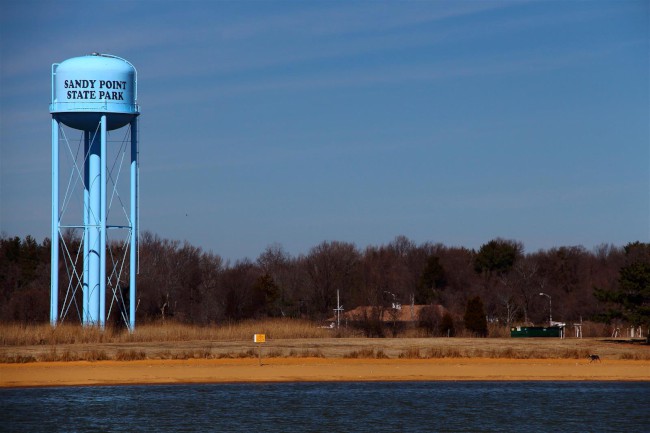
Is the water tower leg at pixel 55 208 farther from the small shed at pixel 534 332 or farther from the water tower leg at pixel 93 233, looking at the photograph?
the small shed at pixel 534 332

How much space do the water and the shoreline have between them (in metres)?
1.27

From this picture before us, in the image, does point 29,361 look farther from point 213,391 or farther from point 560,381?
point 560,381

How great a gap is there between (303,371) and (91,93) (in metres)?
23.1

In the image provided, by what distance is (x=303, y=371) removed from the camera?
50438mm

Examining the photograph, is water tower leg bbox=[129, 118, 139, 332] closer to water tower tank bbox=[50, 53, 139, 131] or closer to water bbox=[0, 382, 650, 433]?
water tower tank bbox=[50, 53, 139, 131]

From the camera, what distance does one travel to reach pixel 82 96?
65.1 meters

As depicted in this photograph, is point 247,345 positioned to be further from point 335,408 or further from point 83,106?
point 335,408

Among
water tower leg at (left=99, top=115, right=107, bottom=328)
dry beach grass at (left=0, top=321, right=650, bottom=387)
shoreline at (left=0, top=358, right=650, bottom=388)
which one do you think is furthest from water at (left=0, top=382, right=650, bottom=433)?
water tower leg at (left=99, top=115, right=107, bottom=328)

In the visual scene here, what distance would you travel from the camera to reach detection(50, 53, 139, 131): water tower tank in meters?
65.1

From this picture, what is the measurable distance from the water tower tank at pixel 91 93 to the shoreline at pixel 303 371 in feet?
58.6

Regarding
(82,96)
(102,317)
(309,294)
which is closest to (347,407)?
(102,317)

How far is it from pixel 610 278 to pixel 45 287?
56936 mm

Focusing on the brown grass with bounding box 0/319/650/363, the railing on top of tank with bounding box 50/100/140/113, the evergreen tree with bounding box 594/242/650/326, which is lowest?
the brown grass with bounding box 0/319/650/363

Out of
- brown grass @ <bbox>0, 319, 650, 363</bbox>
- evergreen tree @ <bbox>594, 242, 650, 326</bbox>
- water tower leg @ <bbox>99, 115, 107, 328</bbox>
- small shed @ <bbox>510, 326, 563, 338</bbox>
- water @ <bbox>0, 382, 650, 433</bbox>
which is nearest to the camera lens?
water @ <bbox>0, 382, 650, 433</bbox>
